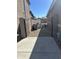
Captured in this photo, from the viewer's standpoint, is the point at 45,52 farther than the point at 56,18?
No

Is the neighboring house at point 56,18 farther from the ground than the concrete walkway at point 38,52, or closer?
farther from the ground

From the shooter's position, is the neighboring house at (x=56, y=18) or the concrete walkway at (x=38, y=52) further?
the neighboring house at (x=56, y=18)

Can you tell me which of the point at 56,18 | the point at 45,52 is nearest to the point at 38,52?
the point at 45,52

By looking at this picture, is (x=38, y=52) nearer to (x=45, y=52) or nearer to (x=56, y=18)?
(x=45, y=52)

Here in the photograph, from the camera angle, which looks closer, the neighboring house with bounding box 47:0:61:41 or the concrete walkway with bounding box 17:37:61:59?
the concrete walkway with bounding box 17:37:61:59

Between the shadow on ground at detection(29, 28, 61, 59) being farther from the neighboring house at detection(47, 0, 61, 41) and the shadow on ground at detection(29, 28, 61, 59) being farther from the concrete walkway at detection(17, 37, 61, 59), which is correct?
the neighboring house at detection(47, 0, 61, 41)

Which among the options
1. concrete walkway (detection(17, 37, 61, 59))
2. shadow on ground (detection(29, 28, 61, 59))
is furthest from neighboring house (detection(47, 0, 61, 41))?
concrete walkway (detection(17, 37, 61, 59))

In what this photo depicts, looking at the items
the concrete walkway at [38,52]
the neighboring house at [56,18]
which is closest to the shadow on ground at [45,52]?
the concrete walkway at [38,52]

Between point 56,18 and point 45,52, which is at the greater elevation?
point 56,18

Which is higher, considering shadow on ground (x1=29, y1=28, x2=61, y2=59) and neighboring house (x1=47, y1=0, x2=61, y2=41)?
neighboring house (x1=47, y1=0, x2=61, y2=41)

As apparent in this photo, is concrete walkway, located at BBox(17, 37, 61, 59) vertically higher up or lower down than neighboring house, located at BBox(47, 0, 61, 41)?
lower down

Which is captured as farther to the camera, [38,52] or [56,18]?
[56,18]

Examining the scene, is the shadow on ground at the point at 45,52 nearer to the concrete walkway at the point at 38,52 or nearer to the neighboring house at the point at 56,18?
the concrete walkway at the point at 38,52
